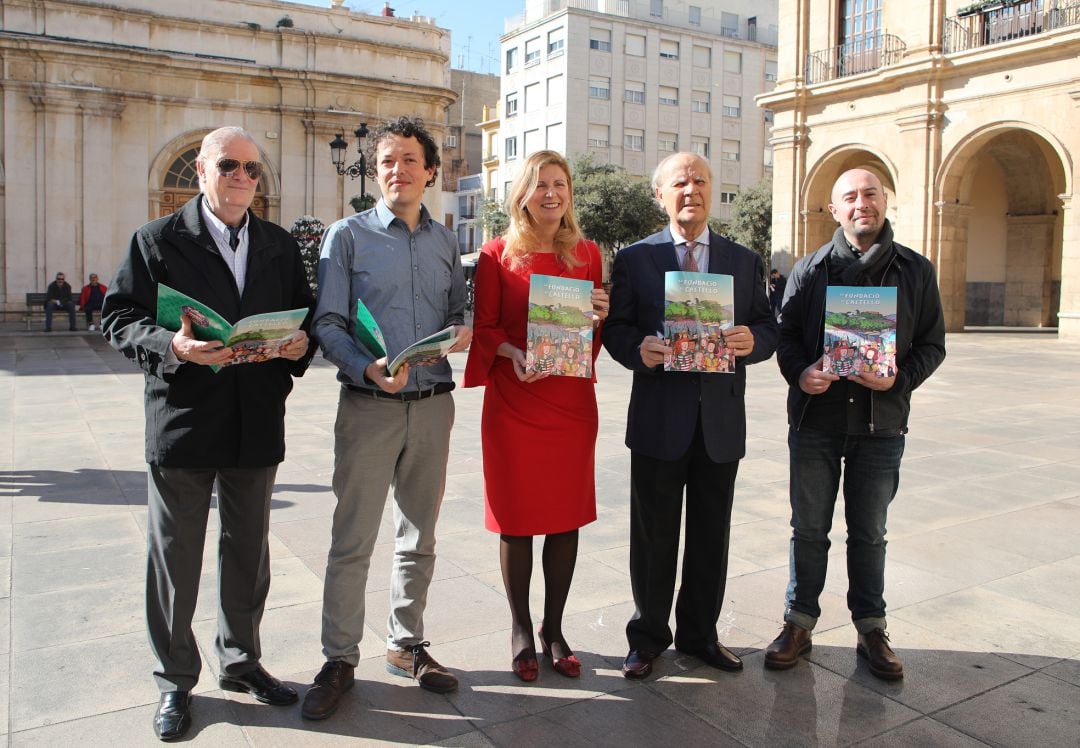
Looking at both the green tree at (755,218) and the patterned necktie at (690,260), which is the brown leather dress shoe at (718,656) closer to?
the patterned necktie at (690,260)

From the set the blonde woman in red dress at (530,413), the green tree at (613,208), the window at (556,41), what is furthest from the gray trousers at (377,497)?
the window at (556,41)

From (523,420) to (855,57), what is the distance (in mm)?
27364

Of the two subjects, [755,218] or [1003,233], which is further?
[755,218]

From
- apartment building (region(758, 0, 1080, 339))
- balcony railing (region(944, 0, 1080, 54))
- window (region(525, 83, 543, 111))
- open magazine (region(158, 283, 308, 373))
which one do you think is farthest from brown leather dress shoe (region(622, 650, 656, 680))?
window (region(525, 83, 543, 111))

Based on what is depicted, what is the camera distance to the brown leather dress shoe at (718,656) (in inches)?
144

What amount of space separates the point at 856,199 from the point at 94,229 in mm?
26548

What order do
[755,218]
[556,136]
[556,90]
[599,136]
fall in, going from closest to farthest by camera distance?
[755,218], [599,136], [556,90], [556,136]

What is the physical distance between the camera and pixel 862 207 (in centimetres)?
365

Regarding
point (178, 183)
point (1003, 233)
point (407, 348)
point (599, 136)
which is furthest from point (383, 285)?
point (599, 136)

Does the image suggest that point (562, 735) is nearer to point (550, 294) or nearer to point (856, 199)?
point (550, 294)

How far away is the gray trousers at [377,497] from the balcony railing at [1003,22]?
24277 millimetres

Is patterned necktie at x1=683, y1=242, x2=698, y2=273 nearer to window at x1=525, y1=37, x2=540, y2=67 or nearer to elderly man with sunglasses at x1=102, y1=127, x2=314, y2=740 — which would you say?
elderly man with sunglasses at x1=102, y1=127, x2=314, y2=740

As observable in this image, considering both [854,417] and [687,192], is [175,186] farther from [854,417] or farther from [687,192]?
[854,417]

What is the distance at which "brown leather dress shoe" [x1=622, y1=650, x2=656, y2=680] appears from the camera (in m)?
3.57
